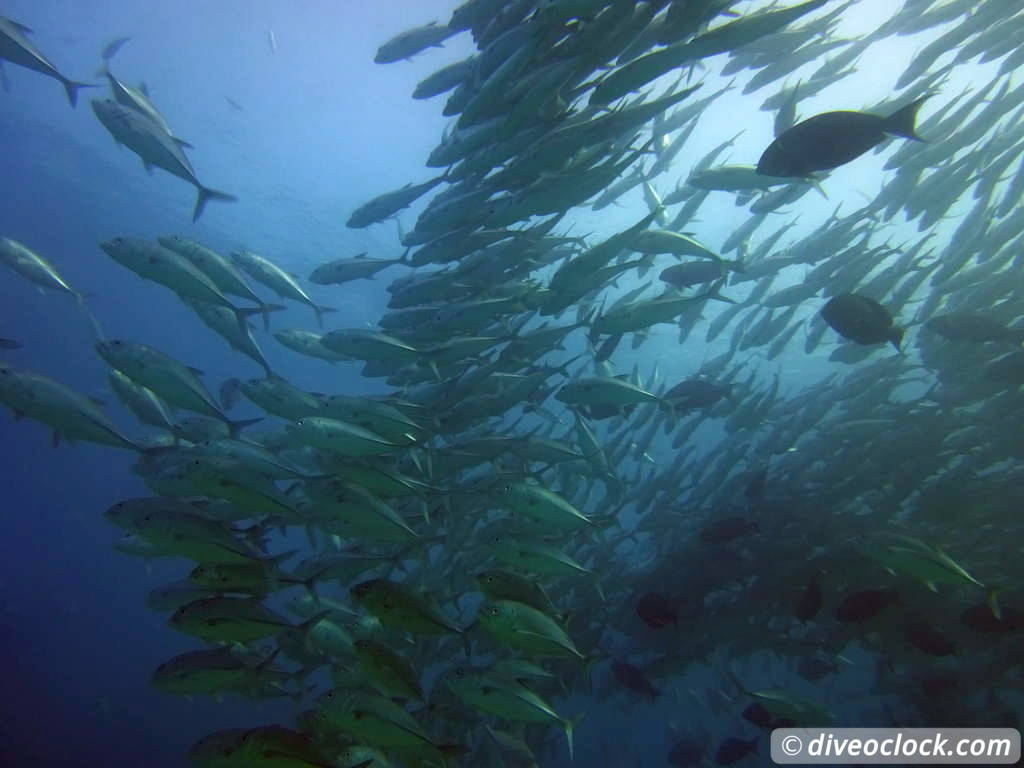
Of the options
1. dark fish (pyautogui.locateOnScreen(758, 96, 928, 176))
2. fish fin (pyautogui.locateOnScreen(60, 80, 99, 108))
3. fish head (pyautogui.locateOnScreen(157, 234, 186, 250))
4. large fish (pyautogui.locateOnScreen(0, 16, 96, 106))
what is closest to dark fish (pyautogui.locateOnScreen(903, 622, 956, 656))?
dark fish (pyautogui.locateOnScreen(758, 96, 928, 176))

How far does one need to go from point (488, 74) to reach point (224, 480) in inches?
165

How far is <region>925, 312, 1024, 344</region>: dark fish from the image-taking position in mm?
6293

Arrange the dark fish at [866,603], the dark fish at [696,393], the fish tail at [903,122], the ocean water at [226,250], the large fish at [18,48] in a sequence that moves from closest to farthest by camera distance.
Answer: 1. the fish tail at [903,122]
2. the large fish at [18,48]
3. the dark fish at [866,603]
4. the dark fish at [696,393]
5. the ocean water at [226,250]

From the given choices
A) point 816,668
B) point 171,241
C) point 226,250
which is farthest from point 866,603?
point 226,250

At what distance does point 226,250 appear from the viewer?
2900 centimetres

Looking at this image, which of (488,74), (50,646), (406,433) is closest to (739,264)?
(488,74)

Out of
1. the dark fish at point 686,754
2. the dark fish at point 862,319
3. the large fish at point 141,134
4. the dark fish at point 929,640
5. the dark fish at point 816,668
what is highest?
the large fish at point 141,134

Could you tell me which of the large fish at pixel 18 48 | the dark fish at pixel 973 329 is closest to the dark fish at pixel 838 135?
the dark fish at pixel 973 329

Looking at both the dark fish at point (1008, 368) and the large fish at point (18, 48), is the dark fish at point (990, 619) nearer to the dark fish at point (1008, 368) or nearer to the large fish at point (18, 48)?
the dark fish at point (1008, 368)

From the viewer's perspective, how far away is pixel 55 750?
45.8 ft

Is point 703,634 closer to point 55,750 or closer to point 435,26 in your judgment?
point 435,26

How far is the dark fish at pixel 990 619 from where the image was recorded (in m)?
6.10

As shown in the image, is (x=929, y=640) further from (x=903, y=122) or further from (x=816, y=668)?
(x=903, y=122)

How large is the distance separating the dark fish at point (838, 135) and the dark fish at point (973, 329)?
12.3ft
